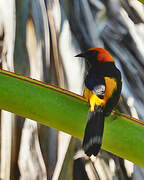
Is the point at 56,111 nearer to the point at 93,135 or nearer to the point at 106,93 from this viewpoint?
the point at 93,135

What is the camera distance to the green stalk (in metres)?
0.59

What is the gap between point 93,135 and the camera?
2.45ft

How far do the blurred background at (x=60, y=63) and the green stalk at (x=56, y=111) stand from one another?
20.5 inches

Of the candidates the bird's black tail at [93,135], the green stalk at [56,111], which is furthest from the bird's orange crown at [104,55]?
the green stalk at [56,111]

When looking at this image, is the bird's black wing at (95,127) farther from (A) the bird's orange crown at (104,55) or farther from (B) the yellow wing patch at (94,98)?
(A) the bird's orange crown at (104,55)

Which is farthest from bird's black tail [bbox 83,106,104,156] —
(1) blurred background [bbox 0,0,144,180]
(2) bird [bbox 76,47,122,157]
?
(1) blurred background [bbox 0,0,144,180]

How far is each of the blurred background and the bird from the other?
88mm

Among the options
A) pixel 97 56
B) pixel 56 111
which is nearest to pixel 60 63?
pixel 97 56

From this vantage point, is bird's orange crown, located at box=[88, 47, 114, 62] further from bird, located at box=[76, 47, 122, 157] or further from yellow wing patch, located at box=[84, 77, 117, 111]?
yellow wing patch, located at box=[84, 77, 117, 111]

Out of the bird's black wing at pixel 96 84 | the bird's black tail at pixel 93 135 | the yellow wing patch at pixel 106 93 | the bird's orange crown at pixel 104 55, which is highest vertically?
the bird's orange crown at pixel 104 55

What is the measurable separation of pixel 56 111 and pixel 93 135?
0.58 ft

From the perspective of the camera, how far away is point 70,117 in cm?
61

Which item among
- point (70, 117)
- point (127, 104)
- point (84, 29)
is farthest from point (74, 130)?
point (84, 29)

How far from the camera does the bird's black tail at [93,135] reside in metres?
0.70
